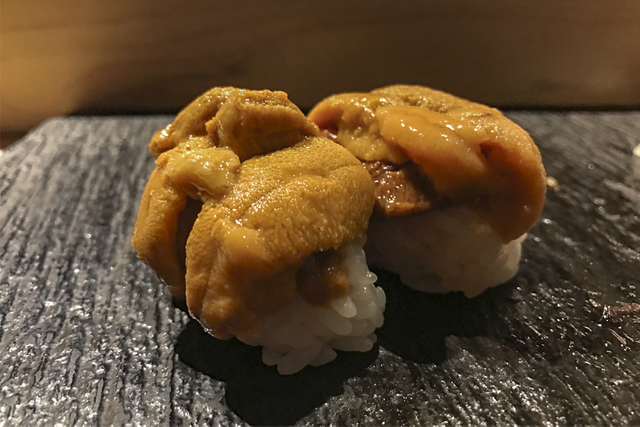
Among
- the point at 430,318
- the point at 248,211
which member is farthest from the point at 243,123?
the point at 430,318

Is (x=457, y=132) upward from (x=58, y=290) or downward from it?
upward

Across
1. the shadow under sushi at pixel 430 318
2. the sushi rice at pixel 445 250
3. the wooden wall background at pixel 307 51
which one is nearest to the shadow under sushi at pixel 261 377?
the shadow under sushi at pixel 430 318

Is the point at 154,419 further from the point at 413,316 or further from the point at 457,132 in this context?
the point at 457,132

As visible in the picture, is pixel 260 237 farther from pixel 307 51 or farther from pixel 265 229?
pixel 307 51

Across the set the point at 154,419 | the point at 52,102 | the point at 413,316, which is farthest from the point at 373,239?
the point at 52,102

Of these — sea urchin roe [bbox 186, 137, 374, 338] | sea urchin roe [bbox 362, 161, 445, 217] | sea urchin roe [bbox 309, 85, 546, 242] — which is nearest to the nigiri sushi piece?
sea urchin roe [bbox 186, 137, 374, 338]

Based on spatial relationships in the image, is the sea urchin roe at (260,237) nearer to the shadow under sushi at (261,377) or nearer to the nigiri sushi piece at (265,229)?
the nigiri sushi piece at (265,229)

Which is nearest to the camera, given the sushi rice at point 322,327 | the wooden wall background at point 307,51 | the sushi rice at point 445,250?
the sushi rice at point 322,327
